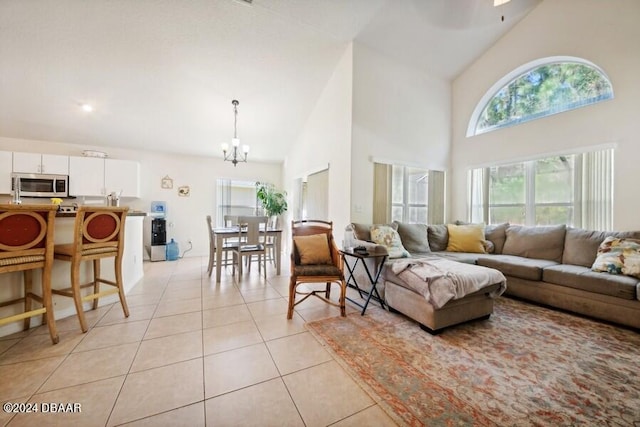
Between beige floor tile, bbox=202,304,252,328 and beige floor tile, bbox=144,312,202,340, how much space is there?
67 millimetres

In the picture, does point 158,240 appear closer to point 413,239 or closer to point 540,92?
point 413,239

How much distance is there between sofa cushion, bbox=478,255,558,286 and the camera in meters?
2.76

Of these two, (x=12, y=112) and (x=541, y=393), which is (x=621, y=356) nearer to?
(x=541, y=393)

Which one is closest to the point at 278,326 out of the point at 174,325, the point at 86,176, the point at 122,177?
the point at 174,325

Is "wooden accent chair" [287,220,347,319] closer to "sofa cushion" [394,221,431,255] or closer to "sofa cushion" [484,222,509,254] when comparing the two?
"sofa cushion" [394,221,431,255]

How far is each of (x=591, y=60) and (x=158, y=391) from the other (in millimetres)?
5616

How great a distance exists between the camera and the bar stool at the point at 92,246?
2.03 metres

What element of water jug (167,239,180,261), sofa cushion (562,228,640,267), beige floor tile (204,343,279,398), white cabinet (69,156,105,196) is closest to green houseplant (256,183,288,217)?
water jug (167,239,180,261)

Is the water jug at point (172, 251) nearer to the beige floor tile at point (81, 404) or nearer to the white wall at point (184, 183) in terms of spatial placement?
the white wall at point (184, 183)

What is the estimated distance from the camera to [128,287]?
316 centimetres

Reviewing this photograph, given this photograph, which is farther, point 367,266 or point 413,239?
point 413,239

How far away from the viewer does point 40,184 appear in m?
4.09

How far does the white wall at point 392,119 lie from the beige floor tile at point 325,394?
2.27 m

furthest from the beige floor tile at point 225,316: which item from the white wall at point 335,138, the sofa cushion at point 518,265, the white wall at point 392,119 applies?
the sofa cushion at point 518,265
